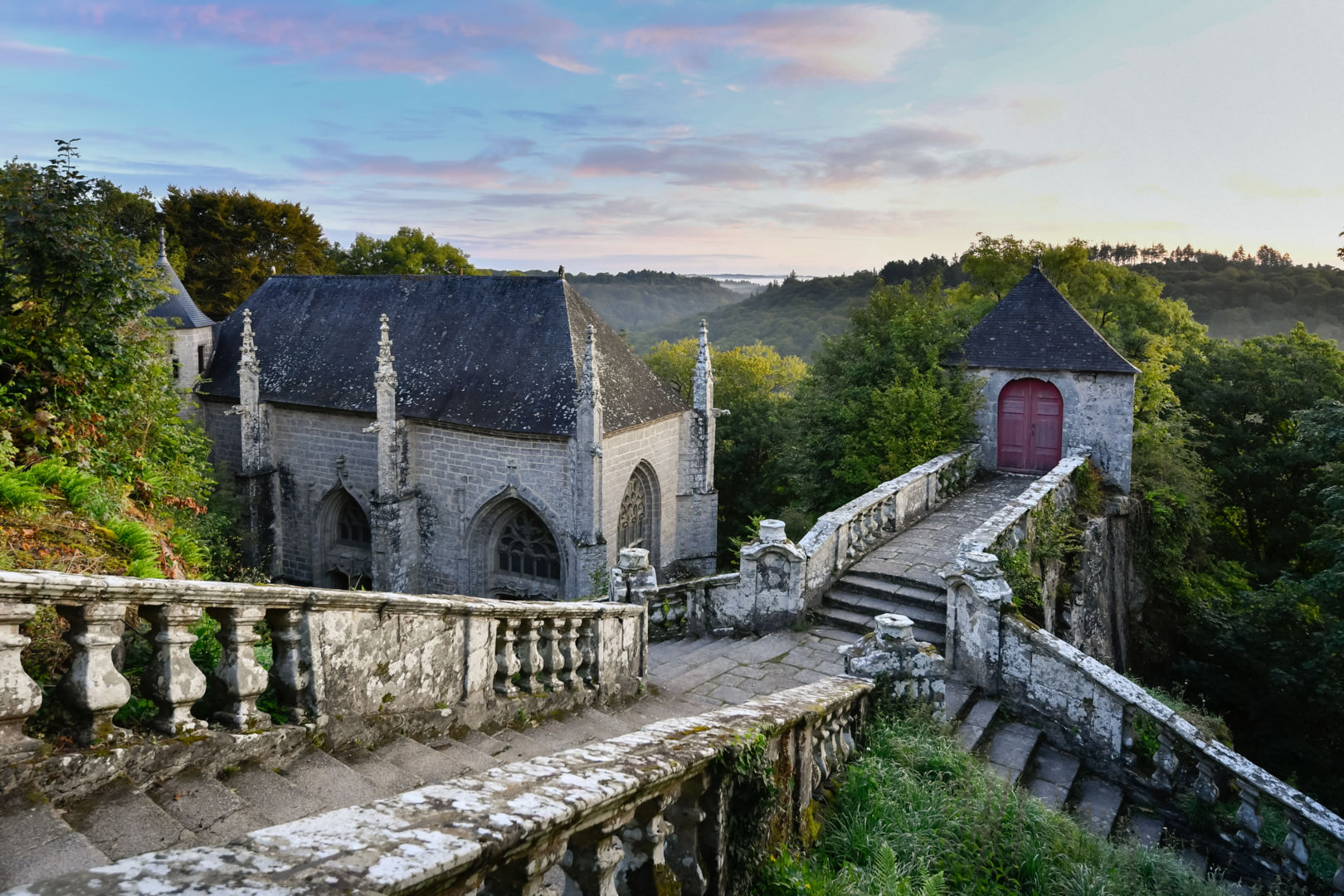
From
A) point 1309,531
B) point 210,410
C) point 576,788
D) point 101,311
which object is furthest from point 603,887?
point 1309,531

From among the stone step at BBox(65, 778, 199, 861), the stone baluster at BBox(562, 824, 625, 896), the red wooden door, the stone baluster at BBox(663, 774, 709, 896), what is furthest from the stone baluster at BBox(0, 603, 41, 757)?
the red wooden door

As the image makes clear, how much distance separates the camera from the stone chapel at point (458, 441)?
17.7 metres

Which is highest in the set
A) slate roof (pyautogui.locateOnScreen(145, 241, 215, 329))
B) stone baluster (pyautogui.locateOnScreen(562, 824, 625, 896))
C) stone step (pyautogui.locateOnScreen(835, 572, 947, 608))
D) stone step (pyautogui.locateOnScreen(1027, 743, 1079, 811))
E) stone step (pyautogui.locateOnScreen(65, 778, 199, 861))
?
slate roof (pyautogui.locateOnScreen(145, 241, 215, 329))

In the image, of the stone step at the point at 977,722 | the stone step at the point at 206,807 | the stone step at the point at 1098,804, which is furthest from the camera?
the stone step at the point at 977,722

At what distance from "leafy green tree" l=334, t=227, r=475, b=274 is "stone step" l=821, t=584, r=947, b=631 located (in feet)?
101

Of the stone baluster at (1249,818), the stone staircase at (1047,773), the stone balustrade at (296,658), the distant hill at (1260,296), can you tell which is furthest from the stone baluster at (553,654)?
the distant hill at (1260,296)

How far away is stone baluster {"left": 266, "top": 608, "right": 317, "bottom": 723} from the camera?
12.7 feet

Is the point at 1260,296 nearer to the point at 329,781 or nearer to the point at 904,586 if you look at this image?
the point at 904,586

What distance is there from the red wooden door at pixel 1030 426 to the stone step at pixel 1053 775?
36.7ft

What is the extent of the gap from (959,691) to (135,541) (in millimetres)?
7812

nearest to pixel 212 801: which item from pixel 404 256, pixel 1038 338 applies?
pixel 1038 338

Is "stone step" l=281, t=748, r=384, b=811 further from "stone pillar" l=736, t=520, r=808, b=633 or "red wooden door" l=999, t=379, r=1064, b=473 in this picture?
"red wooden door" l=999, t=379, r=1064, b=473

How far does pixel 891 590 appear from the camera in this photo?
36.7ft

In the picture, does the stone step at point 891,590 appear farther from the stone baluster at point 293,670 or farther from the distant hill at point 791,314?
the distant hill at point 791,314
